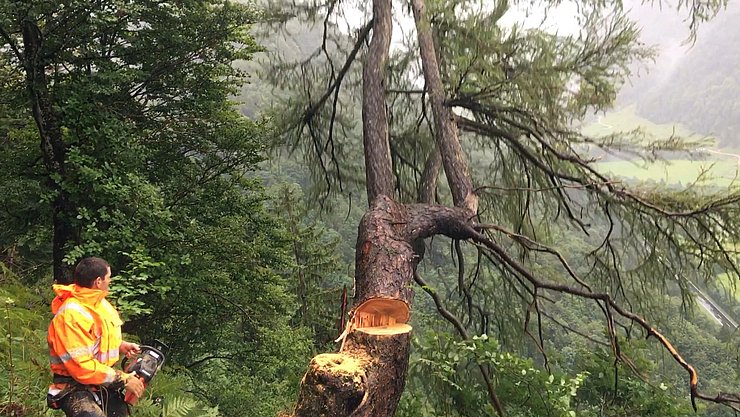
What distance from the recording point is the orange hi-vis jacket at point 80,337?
228 centimetres

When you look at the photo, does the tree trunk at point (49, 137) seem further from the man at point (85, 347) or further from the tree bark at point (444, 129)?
the tree bark at point (444, 129)

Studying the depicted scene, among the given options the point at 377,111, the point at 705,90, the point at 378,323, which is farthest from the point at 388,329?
the point at 705,90

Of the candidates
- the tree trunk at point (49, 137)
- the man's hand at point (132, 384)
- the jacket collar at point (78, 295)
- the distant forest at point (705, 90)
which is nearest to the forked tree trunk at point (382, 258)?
the man's hand at point (132, 384)

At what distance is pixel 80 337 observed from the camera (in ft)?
7.50

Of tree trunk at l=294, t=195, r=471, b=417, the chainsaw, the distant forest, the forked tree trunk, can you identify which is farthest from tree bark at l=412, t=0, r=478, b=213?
the distant forest

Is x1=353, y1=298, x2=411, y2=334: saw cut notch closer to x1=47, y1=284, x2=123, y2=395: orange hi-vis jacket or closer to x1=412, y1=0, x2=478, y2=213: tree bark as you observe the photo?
x1=47, y1=284, x2=123, y2=395: orange hi-vis jacket

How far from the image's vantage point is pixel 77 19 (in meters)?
4.70

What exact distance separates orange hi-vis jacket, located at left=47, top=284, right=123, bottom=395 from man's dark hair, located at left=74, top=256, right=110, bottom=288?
39mm

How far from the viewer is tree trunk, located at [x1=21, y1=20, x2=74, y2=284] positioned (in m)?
4.57

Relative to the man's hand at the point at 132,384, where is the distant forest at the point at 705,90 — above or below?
above

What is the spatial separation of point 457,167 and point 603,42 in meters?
2.27

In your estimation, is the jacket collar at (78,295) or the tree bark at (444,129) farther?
the tree bark at (444,129)

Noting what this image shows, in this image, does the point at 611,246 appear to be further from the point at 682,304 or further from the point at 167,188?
the point at 167,188

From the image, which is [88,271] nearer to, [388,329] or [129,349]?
[129,349]
